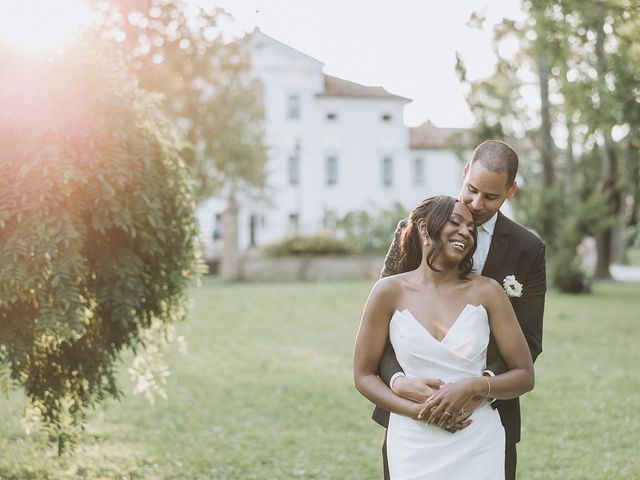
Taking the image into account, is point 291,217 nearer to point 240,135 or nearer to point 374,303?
point 240,135

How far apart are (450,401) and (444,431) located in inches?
8.6

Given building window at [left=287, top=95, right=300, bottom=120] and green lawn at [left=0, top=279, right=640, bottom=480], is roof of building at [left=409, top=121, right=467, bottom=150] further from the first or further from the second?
green lawn at [left=0, top=279, right=640, bottom=480]

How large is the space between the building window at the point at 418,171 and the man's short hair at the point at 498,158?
5603 cm

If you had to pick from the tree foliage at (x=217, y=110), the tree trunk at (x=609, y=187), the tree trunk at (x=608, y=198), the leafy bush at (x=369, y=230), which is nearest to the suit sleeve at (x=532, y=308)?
the tree foliage at (x=217, y=110)

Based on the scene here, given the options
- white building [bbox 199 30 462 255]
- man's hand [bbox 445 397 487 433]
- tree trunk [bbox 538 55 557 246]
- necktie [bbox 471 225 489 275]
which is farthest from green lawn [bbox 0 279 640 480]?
white building [bbox 199 30 462 255]

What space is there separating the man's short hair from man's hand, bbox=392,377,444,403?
97 centimetres

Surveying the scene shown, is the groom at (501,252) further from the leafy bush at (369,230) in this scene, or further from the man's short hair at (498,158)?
the leafy bush at (369,230)

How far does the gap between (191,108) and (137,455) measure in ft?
75.2

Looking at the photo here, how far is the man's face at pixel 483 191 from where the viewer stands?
3.88 metres

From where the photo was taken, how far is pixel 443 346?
354 cm

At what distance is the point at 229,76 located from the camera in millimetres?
30969

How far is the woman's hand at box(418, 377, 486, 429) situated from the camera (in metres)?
3.47

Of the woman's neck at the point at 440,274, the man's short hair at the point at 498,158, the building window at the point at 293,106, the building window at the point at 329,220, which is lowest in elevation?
the building window at the point at 329,220

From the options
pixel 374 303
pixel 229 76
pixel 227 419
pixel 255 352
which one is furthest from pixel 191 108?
pixel 374 303
